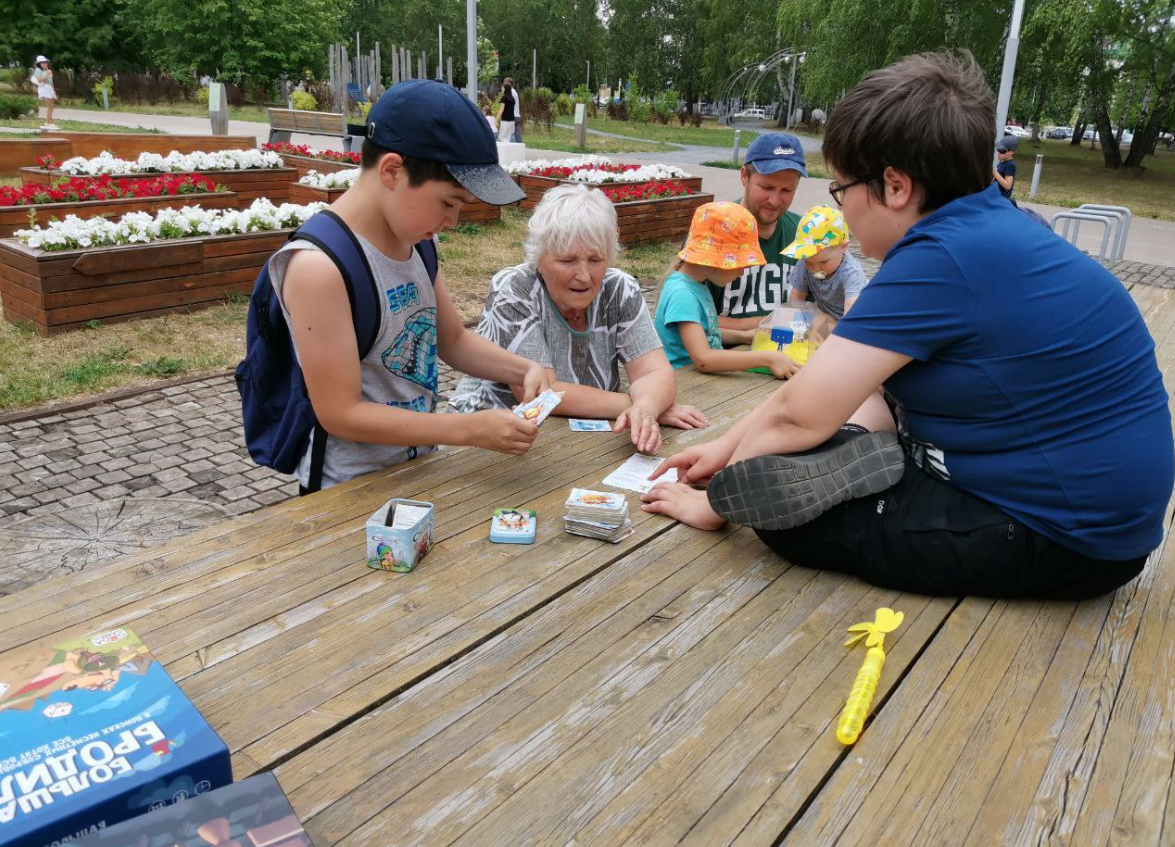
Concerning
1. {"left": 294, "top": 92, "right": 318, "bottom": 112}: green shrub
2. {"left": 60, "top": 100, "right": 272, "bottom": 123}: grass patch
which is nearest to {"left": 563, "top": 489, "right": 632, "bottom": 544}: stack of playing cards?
{"left": 60, "top": 100, "right": 272, "bottom": 123}: grass patch

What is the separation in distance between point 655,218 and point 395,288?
9.05 metres

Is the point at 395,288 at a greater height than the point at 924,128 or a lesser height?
lesser

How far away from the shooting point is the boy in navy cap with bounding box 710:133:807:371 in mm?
4008

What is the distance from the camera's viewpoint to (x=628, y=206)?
1055 cm

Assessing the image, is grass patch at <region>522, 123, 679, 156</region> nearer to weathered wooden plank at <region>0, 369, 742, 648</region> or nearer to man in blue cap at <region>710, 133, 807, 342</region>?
man in blue cap at <region>710, 133, 807, 342</region>

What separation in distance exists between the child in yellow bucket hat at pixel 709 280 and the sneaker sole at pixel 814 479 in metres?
1.66

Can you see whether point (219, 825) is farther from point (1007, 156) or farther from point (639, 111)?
point (639, 111)

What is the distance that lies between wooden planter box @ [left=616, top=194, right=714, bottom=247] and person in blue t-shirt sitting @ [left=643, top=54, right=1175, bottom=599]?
338 inches

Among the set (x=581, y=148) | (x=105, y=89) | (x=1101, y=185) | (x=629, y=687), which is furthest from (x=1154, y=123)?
(x=105, y=89)

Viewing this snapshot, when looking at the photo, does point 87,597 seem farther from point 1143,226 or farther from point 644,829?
point 1143,226

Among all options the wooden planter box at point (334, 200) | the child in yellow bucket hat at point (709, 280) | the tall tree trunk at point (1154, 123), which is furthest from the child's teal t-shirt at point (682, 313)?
the tall tree trunk at point (1154, 123)

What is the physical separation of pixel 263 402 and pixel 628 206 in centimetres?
862

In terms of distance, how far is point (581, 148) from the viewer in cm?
2330

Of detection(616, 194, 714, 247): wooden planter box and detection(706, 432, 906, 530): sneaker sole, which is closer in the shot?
detection(706, 432, 906, 530): sneaker sole
